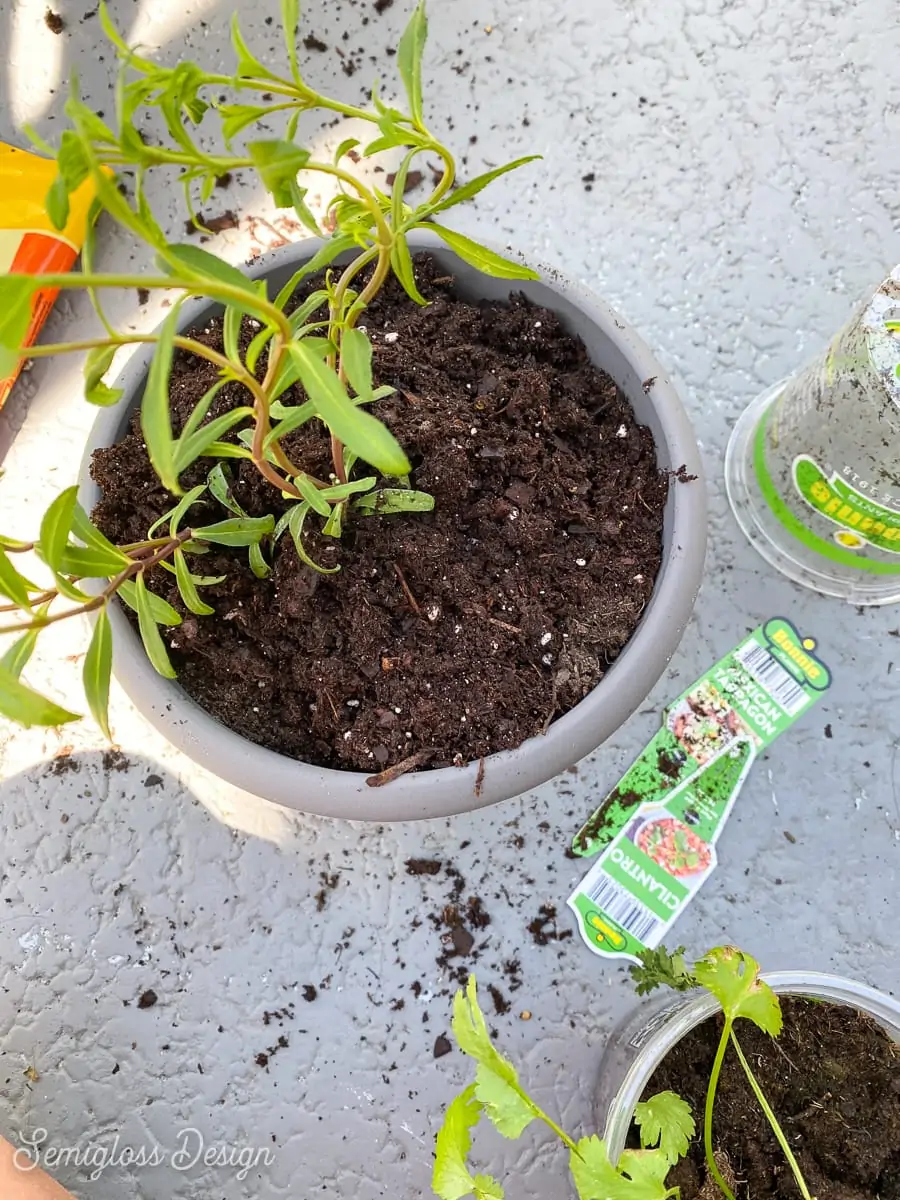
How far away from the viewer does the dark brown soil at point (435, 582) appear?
768 millimetres

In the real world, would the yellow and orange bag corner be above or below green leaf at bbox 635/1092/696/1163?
above

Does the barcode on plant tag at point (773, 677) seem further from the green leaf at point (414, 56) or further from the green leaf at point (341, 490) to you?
the green leaf at point (414, 56)

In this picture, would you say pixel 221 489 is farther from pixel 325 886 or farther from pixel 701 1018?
pixel 701 1018

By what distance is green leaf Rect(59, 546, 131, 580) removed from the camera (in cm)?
57

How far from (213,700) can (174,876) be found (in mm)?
316

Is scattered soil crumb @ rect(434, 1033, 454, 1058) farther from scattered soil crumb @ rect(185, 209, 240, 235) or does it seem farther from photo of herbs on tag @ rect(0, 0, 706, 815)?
scattered soil crumb @ rect(185, 209, 240, 235)

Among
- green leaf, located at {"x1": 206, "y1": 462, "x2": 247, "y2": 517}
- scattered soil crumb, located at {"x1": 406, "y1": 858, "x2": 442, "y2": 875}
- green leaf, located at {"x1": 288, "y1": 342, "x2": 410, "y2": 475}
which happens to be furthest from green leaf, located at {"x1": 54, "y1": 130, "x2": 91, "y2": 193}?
scattered soil crumb, located at {"x1": 406, "y1": 858, "x2": 442, "y2": 875}

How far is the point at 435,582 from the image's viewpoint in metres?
0.79

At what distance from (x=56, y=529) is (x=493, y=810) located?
615 millimetres

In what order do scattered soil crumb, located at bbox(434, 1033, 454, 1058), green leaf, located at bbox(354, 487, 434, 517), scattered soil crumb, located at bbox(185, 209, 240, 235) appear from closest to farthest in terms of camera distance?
green leaf, located at bbox(354, 487, 434, 517) < scattered soil crumb, located at bbox(434, 1033, 454, 1058) < scattered soil crumb, located at bbox(185, 209, 240, 235)

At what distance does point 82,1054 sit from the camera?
958 mm

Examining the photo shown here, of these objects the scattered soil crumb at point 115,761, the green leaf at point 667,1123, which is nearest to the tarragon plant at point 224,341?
the scattered soil crumb at point 115,761

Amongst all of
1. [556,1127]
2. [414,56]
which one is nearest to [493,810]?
[556,1127]

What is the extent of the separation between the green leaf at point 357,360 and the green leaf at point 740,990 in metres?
0.47
